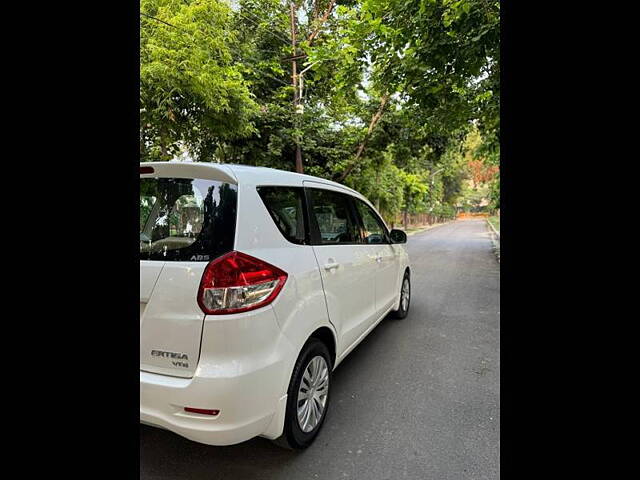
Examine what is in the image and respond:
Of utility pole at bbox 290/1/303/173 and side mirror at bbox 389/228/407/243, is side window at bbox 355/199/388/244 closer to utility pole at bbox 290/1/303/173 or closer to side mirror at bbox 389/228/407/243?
side mirror at bbox 389/228/407/243

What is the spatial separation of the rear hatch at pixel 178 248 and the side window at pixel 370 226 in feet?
6.20

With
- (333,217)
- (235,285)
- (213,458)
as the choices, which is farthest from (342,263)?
(213,458)

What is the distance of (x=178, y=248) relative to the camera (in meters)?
1.97

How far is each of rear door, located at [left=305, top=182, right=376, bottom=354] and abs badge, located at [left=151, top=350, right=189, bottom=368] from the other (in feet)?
3.36

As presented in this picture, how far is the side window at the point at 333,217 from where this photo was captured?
A: 9.04 ft

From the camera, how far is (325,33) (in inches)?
459

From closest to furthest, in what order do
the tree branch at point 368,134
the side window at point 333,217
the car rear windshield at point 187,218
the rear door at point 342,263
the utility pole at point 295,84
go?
the car rear windshield at point 187,218, the rear door at point 342,263, the side window at point 333,217, the utility pole at point 295,84, the tree branch at point 368,134

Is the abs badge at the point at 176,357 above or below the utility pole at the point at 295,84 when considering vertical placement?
below

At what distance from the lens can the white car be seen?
71.1 inches

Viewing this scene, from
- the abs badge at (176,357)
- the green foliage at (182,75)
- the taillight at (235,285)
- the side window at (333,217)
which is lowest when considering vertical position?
the abs badge at (176,357)

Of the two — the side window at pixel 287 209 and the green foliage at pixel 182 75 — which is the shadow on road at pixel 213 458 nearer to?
the side window at pixel 287 209

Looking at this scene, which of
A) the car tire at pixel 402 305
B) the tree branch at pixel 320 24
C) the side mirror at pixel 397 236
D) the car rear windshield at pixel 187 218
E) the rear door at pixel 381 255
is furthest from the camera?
the tree branch at pixel 320 24

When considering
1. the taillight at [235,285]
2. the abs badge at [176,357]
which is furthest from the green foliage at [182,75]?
the abs badge at [176,357]
